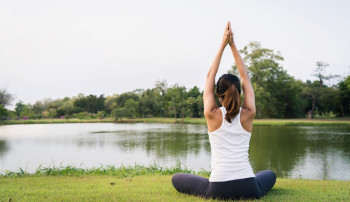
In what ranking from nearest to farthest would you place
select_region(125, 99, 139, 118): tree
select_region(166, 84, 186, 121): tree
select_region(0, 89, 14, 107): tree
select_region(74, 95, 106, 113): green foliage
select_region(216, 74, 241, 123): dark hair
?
select_region(216, 74, 241, 123): dark hair → select_region(0, 89, 14, 107): tree → select_region(125, 99, 139, 118): tree → select_region(166, 84, 186, 121): tree → select_region(74, 95, 106, 113): green foliage

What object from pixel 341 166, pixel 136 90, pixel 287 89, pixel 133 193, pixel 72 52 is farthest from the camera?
pixel 136 90

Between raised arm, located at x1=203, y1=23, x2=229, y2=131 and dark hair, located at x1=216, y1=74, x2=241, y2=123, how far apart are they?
0.07m

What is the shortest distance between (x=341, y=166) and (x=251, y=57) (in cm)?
3099

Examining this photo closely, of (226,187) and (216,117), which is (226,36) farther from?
(226,187)

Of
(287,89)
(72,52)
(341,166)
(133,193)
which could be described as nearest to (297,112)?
(287,89)

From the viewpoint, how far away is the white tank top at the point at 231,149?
2.05 meters

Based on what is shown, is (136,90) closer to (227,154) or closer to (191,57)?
(191,57)

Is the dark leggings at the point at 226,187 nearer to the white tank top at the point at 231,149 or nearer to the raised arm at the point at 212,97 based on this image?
the white tank top at the point at 231,149

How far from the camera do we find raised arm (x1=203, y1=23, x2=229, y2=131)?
206 cm

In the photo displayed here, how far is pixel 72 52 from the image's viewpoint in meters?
35.2

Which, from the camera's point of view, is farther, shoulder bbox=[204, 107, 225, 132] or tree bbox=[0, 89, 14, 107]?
tree bbox=[0, 89, 14, 107]

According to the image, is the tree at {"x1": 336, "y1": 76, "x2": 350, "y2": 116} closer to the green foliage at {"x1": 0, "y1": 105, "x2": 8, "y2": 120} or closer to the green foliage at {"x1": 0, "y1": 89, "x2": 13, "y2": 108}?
the green foliage at {"x1": 0, "y1": 105, "x2": 8, "y2": 120}

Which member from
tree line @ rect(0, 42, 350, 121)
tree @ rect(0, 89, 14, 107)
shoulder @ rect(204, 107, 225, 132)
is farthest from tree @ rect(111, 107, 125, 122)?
shoulder @ rect(204, 107, 225, 132)

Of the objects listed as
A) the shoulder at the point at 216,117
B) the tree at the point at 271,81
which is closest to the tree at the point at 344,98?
the tree at the point at 271,81
